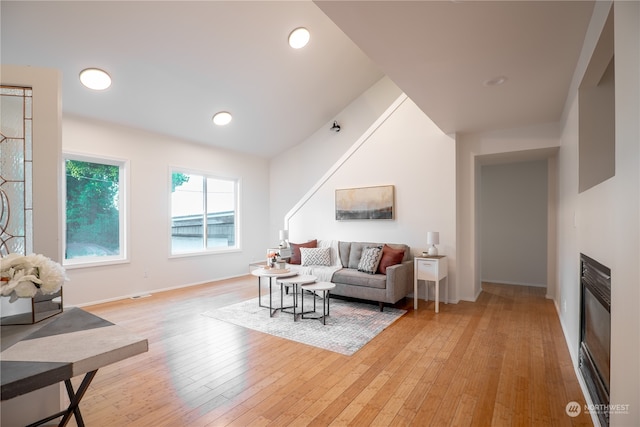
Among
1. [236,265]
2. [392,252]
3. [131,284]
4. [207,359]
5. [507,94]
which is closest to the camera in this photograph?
[207,359]

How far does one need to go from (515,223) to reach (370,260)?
3302mm

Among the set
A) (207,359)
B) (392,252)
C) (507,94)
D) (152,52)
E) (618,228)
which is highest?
(152,52)

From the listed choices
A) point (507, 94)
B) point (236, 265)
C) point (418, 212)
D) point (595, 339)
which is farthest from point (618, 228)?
point (236, 265)

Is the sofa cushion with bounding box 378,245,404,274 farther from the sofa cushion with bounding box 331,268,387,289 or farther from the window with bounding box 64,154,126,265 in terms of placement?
the window with bounding box 64,154,126,265

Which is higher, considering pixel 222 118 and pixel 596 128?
pixel 222 118

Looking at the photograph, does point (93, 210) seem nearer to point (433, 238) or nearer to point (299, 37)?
point (299, 37)

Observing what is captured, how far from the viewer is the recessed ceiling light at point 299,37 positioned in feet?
14.0

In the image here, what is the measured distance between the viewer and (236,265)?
6.68m

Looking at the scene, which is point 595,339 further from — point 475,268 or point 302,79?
point 302,79

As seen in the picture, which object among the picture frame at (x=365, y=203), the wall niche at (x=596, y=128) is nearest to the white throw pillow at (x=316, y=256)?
the picture frame at (x=365, y=203)

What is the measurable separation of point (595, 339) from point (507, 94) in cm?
235

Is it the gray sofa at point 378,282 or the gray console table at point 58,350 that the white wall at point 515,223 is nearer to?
the gray sofa at point 378,282

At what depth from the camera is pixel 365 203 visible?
203 inches
